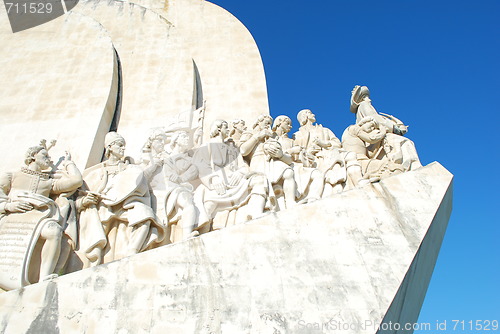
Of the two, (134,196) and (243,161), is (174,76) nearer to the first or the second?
(243,161)

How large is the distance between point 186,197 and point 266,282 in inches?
66.6

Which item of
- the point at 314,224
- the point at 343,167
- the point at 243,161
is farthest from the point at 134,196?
the point at 343,167

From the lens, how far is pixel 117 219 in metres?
4.71

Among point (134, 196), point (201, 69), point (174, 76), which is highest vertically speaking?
point (201, 69)

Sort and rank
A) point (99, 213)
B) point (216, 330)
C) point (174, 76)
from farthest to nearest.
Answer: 1. point (174, 76)
2. point (99, 213)
3. point (216, 330)

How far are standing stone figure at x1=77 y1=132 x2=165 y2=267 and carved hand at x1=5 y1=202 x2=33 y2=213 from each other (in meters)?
0.54

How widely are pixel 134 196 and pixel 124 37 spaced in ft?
13.5

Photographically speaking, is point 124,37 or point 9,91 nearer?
point 9,91

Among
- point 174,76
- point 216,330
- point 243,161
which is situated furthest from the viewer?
point 174,76

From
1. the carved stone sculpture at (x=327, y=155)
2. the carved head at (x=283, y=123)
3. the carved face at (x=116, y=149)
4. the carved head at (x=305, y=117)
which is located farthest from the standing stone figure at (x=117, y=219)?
the carved head at (x=305, y=117)

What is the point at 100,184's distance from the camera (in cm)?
491

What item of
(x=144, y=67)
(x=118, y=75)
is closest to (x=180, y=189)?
(x=118, y=75)

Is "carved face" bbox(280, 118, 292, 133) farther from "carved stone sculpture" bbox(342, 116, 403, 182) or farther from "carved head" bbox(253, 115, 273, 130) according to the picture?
"carved stone sculpture" bbox(342, 116, 403, 182)

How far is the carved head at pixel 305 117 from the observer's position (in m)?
6.87
